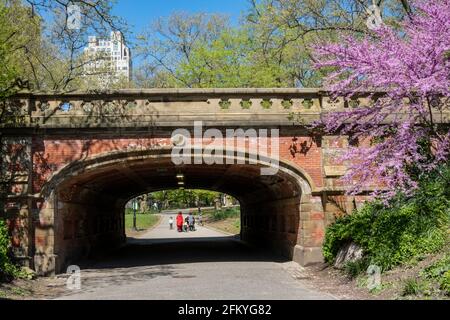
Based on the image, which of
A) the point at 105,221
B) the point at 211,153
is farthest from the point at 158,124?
the point at 105,221

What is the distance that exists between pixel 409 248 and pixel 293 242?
252 inches

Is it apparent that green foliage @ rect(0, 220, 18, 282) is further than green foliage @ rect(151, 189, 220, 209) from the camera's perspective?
No

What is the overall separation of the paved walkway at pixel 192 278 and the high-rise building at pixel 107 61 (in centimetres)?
845

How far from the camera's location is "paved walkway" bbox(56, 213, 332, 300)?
10639 mm

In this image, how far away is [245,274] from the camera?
1383 centimetres

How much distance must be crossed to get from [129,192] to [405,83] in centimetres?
1746

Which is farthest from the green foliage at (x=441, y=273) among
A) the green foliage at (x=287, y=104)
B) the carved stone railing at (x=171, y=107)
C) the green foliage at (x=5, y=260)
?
the green foliage at (x=5, y=260)

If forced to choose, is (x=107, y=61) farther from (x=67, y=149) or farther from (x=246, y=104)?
(x=246, y=104)

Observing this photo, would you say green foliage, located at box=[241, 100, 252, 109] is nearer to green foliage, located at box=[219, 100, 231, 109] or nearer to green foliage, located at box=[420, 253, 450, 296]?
green foliage, located at box=[219, 100, 231, 109]

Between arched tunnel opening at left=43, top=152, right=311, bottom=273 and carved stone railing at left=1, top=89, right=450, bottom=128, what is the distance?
108 cm

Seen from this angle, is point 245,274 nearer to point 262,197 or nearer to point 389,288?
point 389,288

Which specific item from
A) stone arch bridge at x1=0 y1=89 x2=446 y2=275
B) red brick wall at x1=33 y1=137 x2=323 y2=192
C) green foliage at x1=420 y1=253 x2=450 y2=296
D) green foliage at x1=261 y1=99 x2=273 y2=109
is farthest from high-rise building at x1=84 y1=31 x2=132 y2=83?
green foliage at x1=420 y1=253 x2=450 y2=296

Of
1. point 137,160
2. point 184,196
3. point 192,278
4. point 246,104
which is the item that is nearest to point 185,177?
point 137,160

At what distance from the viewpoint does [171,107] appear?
14867 millimetres
